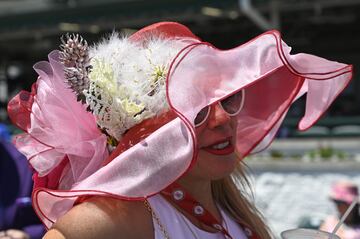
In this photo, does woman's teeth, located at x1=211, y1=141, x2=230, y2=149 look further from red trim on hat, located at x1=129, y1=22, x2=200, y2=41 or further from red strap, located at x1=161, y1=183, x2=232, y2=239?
red trim on hat, located at x1=129, y1=22, x2=200, y2=41

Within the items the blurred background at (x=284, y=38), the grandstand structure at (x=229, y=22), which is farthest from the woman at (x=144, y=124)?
the grandstand structure at (x=229, y=22)

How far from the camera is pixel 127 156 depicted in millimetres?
1291

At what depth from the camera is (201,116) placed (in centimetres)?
137

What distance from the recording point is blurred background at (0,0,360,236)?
6.17 metres

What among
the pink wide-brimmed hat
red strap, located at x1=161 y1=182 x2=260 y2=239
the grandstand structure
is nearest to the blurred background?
the grandstand structure

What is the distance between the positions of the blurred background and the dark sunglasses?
351mm

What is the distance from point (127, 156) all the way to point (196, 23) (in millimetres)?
14166

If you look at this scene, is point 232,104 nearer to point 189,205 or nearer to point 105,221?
point 189,205

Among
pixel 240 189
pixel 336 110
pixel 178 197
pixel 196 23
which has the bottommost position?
pixel 336 110

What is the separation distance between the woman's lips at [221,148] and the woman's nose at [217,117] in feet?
0.19

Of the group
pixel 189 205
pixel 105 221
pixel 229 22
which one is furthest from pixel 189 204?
pixel 229 22

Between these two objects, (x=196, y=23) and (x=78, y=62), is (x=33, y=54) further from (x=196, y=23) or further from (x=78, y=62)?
(x=78, y=62)

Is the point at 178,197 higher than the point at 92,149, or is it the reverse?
the point at 92,149

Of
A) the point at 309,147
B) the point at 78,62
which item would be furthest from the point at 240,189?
the point at 309,147
